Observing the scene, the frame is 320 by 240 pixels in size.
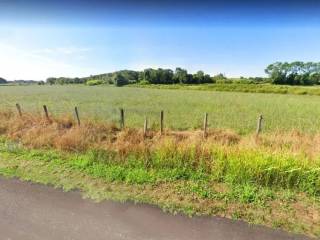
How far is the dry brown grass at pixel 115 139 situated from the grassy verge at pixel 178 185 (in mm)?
681

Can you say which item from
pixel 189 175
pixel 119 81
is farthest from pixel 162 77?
pixel 189 175

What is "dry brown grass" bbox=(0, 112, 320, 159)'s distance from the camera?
679 centimetres

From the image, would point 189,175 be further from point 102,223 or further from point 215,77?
point 215,77

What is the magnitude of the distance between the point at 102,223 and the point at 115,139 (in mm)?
5272

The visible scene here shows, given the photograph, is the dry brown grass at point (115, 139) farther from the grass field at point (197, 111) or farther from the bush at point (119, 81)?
the bush at point (119, 81)

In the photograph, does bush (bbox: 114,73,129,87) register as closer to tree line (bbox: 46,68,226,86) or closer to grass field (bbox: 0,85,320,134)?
tree line (bbox: 46,68,226,86)

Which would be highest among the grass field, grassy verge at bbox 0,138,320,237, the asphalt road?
the asphalt road

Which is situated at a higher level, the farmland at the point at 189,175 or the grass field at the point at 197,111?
the farmland at the point at 189,175

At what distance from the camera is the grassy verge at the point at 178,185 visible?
396cm

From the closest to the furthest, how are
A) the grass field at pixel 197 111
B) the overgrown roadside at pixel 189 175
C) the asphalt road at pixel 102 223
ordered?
the asphalt road at pixel 102 223, the overgrown roadside at pixel 189 175, the grass field at pixel 197 111

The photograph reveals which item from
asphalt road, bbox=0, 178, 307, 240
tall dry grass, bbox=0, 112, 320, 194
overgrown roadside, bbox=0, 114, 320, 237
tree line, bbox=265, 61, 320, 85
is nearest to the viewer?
asphalt road, bbox=0, 178, 307, 240

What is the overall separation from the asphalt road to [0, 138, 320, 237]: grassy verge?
0.86 feet

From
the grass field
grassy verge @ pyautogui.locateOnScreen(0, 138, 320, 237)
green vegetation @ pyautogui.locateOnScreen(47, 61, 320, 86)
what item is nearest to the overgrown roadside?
grassy verge @ pyautogui.locateOnScreen(0, 138, 320, 237)

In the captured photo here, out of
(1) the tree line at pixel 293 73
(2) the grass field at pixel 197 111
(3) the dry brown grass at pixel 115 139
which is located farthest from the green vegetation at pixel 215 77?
(3) the dry brown grass at pixel 115 139
